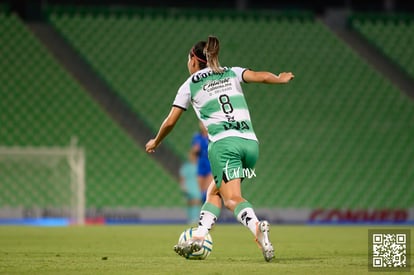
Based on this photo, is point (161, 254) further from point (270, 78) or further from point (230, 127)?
point (270, 78)

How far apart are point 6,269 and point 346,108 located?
14.4 metres

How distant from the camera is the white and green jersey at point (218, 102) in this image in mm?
7195

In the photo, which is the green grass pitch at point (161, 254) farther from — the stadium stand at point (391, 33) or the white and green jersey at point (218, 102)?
the stadium stand at point (391, 33)

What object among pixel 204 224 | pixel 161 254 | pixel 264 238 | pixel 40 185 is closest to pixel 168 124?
pixel 204 224

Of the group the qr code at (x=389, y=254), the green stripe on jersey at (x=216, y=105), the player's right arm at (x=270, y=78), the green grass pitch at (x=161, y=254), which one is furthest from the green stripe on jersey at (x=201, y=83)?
the qr code at (x=389, y=254)

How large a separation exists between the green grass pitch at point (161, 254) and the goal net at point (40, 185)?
4452 mm

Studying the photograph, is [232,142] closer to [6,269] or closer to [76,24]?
[6,269]

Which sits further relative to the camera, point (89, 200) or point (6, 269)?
point (89, 200)

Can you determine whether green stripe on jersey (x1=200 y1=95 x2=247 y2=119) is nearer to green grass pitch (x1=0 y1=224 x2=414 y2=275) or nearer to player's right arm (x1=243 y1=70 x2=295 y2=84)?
player's right arm (x1=243 y1=70 x2=295 y2=84)

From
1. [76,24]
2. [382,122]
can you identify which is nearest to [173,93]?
[76,24]

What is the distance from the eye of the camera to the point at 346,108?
19.7 metres

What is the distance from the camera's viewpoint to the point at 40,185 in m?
16.9

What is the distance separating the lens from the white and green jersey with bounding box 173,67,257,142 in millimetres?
7195

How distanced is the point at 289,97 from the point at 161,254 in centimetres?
1231
